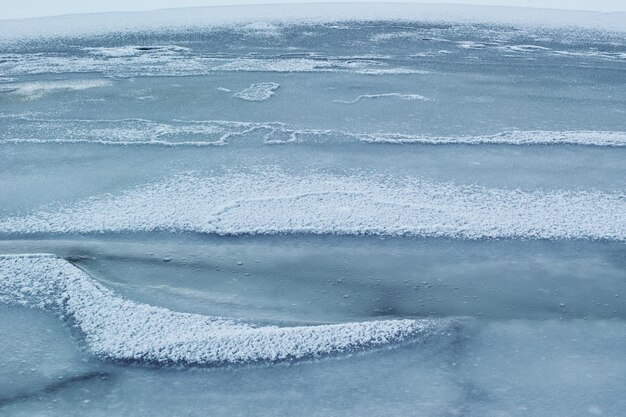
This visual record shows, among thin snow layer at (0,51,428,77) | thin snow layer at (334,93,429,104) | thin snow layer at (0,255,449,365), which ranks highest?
thin snow layer at (0,51,428,77)

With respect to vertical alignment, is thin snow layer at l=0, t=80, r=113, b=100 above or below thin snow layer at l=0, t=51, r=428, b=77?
below

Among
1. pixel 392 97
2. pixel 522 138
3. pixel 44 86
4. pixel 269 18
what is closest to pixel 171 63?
pixel 44 86

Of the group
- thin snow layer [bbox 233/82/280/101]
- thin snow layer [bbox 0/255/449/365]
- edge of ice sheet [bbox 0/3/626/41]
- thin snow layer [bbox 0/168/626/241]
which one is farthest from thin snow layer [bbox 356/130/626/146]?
edge of ice sheet [bbox 0/3/626/41]

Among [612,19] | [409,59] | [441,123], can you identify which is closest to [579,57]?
A: [409,59]

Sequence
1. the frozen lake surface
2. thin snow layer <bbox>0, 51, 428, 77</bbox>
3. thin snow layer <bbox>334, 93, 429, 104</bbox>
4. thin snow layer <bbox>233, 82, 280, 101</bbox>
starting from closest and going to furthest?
1. the frozen lake surface
2. thin snow layer <bbox>334, 93, 429, 104</bbox>
3. thin snow layer <bbox>233, 82, 280, 101</bbox>
4. thin snow layer <bbox>0, 51, 428, 77</bbox>

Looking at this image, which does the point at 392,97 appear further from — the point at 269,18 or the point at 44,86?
the point at 269,18

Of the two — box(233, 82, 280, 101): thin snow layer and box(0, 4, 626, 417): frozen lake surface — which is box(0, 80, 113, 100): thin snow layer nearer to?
box(0, 4, 626, 417): frozen lake surface

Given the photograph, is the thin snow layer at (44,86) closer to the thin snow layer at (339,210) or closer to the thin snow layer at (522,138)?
the thin snow layer at (339,210)
